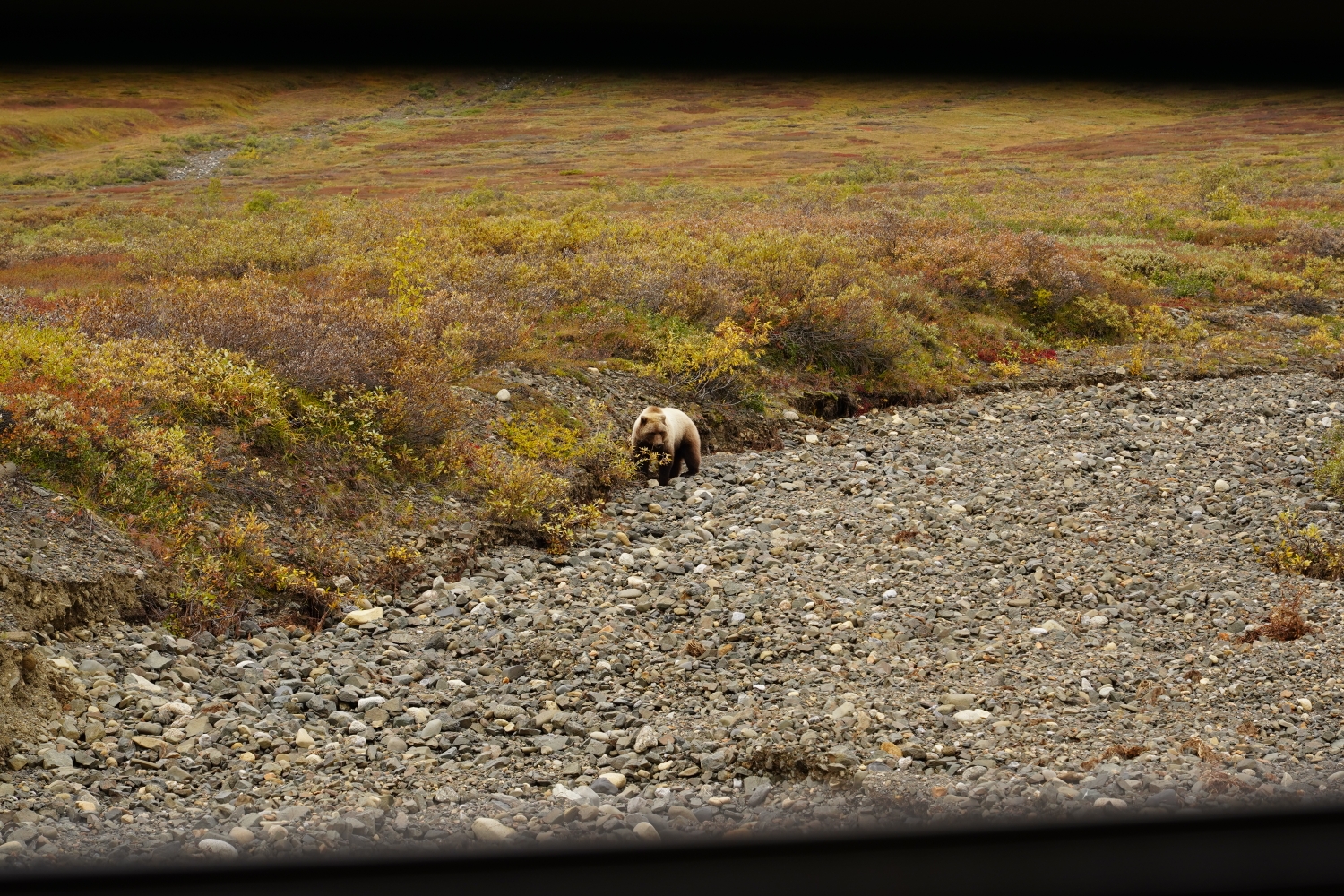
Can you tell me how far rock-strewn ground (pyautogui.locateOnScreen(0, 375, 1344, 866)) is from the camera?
5.05 meters

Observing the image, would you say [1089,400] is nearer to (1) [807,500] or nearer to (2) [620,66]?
(1) [807,500]

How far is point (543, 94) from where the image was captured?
1629mm

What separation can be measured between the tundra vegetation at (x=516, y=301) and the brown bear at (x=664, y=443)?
33 centimetres

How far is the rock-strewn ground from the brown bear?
0.67 meters

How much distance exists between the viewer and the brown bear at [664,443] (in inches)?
443

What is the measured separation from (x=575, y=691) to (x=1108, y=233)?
961 inches

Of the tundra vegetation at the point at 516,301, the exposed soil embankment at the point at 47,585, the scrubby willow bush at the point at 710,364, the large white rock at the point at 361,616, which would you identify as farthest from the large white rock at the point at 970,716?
the scrubby willow bush at the point at 710,364

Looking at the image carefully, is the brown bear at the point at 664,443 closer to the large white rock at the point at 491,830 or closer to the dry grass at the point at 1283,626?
the dry grass at the point at 1283,626

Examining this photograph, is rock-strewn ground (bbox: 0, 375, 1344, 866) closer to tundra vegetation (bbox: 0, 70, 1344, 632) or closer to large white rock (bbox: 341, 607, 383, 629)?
large white rock (bbox: 341, 607, 383, 629)

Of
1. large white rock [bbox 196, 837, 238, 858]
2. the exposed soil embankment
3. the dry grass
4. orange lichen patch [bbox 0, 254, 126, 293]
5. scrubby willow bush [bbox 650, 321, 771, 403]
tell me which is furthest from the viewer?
orange lichen patch [bbox 0, 254, 126, 293]

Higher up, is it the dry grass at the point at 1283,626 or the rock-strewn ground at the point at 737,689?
the dry grass at the point at 1283,626

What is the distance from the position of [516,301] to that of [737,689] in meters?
9.54

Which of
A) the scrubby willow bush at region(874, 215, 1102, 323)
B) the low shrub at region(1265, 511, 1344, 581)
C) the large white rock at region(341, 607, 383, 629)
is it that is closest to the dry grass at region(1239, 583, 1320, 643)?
the low shrub at region(1265, 511, 1344, 581)

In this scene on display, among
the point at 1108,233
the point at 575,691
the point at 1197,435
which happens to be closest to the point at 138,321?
the point at 575,691
